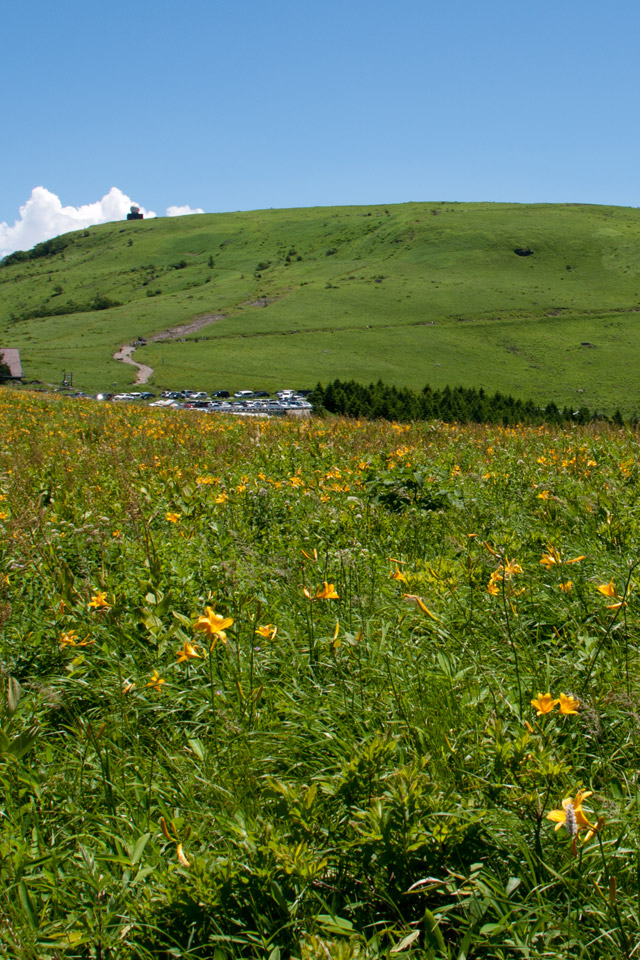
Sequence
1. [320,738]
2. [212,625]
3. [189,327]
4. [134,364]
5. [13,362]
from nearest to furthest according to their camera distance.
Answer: [212,625]
[320,738]
[13,362]
[134,364]
[189,327]

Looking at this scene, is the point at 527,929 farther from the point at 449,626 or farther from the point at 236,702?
the point at 449,626

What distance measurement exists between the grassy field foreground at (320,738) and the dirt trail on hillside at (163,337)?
86.4 metres

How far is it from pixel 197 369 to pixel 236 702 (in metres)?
96.9

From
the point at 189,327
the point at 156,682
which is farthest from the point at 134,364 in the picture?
the point at 156,682

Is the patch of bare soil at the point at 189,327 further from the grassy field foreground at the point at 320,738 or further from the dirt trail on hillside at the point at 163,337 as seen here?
the grassy field foreground at the point at 320,738

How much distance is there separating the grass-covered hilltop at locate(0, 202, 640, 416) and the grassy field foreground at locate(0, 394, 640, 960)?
8083 centimetres

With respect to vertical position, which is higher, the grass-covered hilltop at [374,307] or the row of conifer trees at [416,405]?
the grass-covered hilltop at [374,307]


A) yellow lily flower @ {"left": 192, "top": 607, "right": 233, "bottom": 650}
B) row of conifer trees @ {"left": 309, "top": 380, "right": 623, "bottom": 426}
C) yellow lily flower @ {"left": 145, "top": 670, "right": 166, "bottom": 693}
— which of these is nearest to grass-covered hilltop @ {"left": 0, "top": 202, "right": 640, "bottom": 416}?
row of conifer trees @ {"left": 309, "top": 380, "right": 623, "bottom": 426}

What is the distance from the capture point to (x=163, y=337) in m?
118

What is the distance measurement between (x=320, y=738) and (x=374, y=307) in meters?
130

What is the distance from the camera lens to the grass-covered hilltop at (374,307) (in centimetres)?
9306

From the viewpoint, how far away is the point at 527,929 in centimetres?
157

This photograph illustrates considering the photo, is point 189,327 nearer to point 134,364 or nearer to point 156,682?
point 134,364

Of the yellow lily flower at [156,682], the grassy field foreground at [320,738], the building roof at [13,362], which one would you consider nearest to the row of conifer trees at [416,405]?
the grassy field foreground at [320,738]
